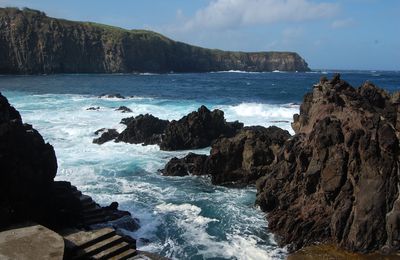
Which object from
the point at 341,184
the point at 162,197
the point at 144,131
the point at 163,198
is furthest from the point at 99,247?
the point at 144,131

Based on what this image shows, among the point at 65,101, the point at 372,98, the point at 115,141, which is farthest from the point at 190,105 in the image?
the point at 372,98

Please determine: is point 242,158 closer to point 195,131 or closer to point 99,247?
point 195,131

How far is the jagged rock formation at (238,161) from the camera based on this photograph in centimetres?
2256

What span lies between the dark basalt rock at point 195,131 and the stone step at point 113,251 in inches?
656

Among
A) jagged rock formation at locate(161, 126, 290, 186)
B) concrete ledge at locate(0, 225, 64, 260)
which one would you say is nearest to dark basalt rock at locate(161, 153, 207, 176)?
jagged rock formation at locate(161, 126, 290, 186)

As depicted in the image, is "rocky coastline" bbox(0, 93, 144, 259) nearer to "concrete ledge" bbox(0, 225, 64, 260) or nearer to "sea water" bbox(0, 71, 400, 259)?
"concrete ledge" bbox(0, 225, 64, 260)

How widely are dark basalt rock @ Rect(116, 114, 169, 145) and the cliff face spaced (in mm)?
98453

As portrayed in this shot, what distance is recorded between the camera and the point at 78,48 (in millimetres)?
136875

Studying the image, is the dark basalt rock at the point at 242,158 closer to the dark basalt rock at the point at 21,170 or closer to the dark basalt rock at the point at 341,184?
the dark basalt rock at the point at 341,184

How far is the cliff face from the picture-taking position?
125125 mm

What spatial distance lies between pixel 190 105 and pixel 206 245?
3925 cm

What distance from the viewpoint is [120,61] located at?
14462 centimetres

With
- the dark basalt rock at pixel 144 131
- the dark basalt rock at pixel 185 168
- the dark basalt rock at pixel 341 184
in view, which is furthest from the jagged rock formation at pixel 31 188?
the dark basalt rock at pixel 144 131

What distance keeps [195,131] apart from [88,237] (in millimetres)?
17716
